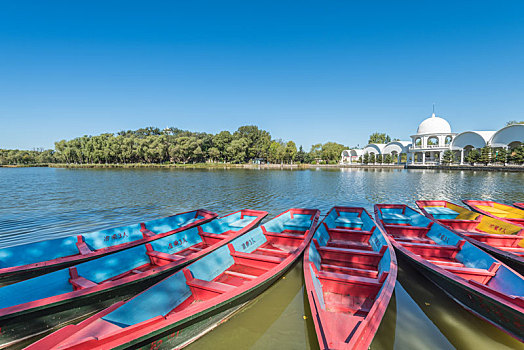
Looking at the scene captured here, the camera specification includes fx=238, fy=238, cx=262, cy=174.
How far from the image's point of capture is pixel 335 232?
28.4 feet

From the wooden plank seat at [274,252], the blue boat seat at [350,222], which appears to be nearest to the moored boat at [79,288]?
the wooden plank seat at [274,252]

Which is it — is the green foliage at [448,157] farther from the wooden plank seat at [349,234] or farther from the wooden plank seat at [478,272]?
the wooden plank seat at [478,272]

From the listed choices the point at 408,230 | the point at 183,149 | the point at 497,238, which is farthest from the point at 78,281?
the point at 183,149

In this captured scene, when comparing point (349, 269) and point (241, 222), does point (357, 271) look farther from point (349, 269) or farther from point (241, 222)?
point (241, 222)

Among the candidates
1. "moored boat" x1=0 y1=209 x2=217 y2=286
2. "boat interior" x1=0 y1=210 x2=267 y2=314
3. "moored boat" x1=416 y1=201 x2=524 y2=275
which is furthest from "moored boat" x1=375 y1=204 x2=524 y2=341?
"moored boat" x1=0 y1=209 x2=217 y2=286

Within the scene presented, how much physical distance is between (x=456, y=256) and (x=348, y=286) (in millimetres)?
4219

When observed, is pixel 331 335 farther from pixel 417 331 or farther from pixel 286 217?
pixel 286 217

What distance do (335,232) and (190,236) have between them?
16.8ft

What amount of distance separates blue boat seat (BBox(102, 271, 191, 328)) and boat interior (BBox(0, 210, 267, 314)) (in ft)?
2.92

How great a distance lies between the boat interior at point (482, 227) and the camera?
7.49m

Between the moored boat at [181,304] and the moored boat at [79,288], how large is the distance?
78 cm

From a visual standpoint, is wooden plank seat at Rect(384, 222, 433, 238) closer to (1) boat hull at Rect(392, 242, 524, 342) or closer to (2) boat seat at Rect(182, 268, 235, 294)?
(1) boat hull at Rect(392, 242, 524, 342)

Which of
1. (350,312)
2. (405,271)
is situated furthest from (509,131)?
(350,312)

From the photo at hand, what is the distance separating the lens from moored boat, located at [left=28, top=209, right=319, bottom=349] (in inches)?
117
